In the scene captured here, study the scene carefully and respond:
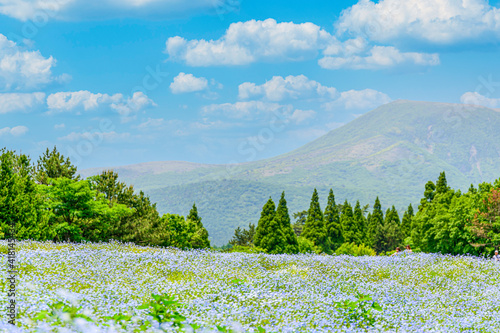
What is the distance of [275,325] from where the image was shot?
9617 mm

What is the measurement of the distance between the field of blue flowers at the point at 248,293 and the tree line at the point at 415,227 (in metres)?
11.5

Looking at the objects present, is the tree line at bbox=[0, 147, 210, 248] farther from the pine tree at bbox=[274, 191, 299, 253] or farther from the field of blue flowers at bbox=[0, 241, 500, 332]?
the pine tree at bbox=[274, 191, 299, 253]

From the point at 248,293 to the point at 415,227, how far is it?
3525 centimetres

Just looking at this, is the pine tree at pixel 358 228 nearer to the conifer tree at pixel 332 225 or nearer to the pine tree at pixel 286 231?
the conifer tree at pixel 332 225

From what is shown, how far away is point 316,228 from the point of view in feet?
A: 189

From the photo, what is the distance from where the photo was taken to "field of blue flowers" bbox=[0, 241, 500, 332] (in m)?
Result: 8.98

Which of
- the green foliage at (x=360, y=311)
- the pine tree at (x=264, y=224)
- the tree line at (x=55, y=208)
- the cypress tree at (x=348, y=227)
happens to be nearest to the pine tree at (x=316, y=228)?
the cypress tree at (x=348, y=227)

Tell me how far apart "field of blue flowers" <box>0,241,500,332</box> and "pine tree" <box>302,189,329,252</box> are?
119ft

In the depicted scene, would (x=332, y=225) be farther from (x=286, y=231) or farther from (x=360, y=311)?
(x=360, y=311)

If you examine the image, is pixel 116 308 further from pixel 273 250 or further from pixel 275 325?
pixel 273 250

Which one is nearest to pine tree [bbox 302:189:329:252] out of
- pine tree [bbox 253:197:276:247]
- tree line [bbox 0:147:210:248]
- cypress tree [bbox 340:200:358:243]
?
cypress tree [bbox 340:200:358:243]

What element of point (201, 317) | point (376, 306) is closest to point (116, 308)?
point (201, 317)

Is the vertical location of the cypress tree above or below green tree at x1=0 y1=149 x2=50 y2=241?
below

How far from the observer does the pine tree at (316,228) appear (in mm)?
57125
